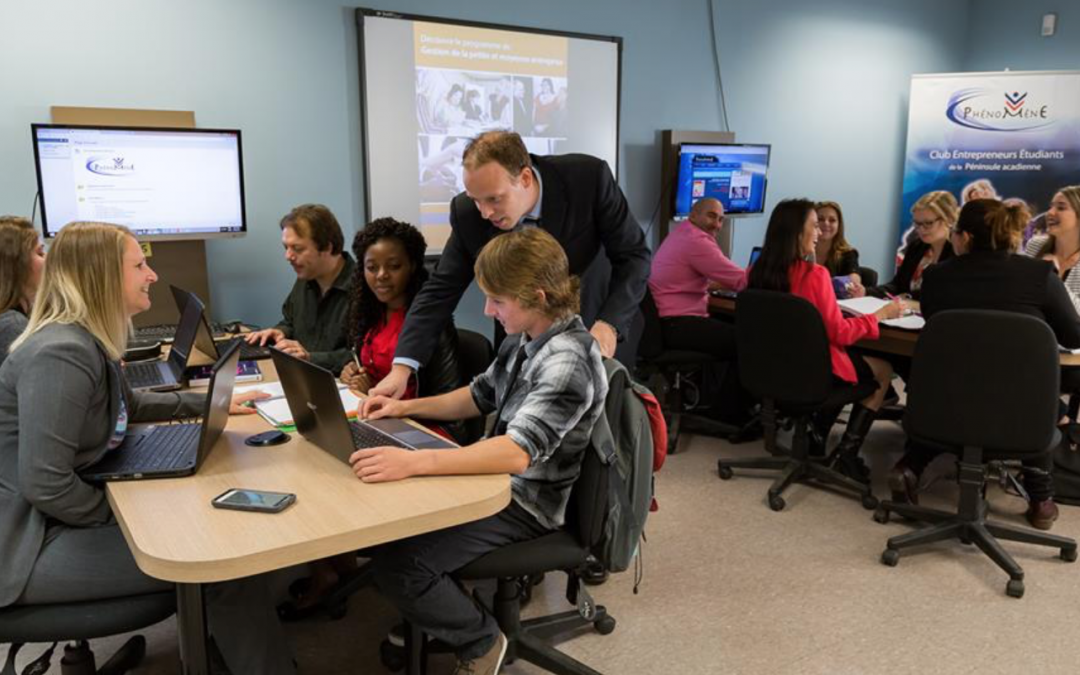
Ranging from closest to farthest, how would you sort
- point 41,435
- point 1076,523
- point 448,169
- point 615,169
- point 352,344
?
point 41,435
point 352,344
point 1076,523
point 448,169
point 615,169

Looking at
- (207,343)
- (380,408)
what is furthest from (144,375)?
(380,408)

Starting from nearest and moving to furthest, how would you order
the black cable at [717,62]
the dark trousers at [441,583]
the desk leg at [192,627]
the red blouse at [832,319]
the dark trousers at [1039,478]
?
the desk leg at [192,627]
the dark trousers at [441,583]
the dark trousers at [1039,478]
the red blouse at [832,319]
the black cable at [717,62]

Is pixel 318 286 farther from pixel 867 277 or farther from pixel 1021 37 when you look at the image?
pixel 1021 37

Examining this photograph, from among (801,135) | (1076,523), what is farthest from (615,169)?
(1076,523)

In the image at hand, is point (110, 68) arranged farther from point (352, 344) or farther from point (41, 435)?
point (41, 435)

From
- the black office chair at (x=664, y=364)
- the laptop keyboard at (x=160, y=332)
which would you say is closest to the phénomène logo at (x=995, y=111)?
the black office chair at (x=664, y=364)

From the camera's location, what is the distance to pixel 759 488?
3.43 meters

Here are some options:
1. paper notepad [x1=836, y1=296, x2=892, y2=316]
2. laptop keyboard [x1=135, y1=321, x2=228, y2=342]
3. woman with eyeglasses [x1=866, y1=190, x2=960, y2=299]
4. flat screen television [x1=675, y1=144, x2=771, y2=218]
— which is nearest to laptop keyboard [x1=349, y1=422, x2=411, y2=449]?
laptop keyboard [x1=135, y1=321, x2=228, y2=342]

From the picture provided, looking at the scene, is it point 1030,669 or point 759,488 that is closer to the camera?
point 1030,669

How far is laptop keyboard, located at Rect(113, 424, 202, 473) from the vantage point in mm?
1574

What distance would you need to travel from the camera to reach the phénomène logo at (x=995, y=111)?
554cm

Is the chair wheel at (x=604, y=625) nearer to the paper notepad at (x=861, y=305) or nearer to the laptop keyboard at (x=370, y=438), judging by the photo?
the laptop keyboard at (x=370, y=438)

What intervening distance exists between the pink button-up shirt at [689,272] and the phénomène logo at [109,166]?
2354mm

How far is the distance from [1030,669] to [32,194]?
151 inches
